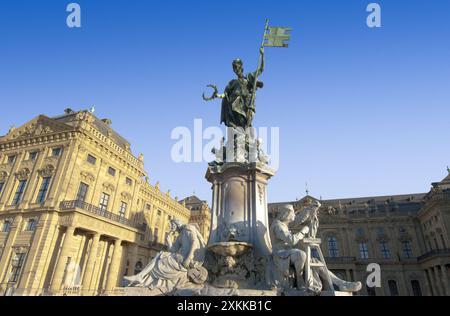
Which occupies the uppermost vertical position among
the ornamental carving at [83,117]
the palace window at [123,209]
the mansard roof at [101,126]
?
the mansard roof at [101,126]

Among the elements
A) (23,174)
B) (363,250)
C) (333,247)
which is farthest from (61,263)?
(363,250)

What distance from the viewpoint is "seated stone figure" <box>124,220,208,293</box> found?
24.0 feet

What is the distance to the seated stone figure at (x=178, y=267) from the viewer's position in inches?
288

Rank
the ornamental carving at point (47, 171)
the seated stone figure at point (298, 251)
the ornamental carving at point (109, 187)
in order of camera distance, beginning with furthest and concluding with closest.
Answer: the ornamental carving at point (109, 187)
the ornamental carving at point (47, 171)
the seated stone figure at point (298, 251)

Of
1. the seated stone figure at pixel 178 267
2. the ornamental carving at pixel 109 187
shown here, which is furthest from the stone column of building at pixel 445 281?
the ornamental carving at pixel 109 187

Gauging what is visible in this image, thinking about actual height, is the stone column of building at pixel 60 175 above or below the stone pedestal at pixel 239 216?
above

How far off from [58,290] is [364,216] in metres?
54.0

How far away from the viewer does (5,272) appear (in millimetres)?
24984

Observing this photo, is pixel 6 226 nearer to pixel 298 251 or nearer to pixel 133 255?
pixel 133 255

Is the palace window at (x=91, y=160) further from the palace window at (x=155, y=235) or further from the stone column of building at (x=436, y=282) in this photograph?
the stone column of building at (x=436, y=282)

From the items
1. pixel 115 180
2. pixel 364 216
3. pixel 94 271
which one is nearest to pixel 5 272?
pixel 94 271

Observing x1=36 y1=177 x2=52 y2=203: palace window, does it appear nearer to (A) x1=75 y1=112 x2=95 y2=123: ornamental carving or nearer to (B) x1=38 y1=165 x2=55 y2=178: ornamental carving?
(B) x1=38 y1=165 x2=55 y2=178: ornamental carving

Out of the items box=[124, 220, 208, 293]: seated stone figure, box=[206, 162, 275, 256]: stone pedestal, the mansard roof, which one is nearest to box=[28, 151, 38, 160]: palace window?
the mansard roof
